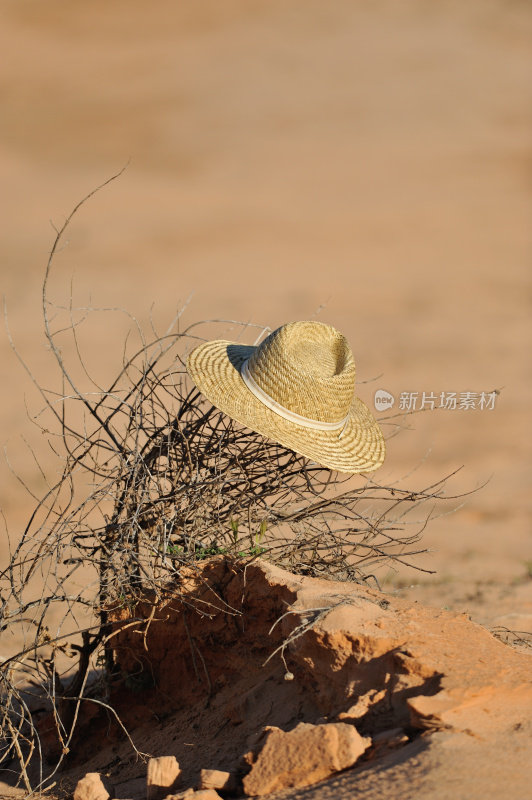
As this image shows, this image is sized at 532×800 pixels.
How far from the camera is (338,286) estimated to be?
12.5 metres

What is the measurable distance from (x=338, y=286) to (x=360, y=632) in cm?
1010

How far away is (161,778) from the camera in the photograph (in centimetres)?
253

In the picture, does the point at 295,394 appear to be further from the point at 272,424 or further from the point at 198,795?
the point at 198,795

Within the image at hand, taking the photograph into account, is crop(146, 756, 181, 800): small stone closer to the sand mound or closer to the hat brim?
the sand mound

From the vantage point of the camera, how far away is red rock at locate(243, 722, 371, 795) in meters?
2.27

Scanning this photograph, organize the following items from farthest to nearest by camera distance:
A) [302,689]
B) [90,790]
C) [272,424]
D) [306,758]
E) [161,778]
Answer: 1. [272,424]
2. [302,689]
3. [90,790]
4. [161,778]
5. [306,758]

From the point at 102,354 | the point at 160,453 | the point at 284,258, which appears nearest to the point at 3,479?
the point at 102,354

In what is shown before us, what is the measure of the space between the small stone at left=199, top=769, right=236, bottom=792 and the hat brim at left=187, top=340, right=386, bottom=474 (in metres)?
1.15

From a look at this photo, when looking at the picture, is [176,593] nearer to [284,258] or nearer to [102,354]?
[102,354]

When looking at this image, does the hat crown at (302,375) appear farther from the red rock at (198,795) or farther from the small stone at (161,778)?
the red rock at (198,795)

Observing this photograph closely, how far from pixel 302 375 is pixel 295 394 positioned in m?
0.08

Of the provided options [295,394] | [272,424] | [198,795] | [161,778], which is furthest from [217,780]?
[295,394]

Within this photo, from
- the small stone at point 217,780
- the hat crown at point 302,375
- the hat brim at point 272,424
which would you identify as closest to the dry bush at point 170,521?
the hat brim at point 272,424

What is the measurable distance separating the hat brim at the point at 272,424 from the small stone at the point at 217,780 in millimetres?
1147
